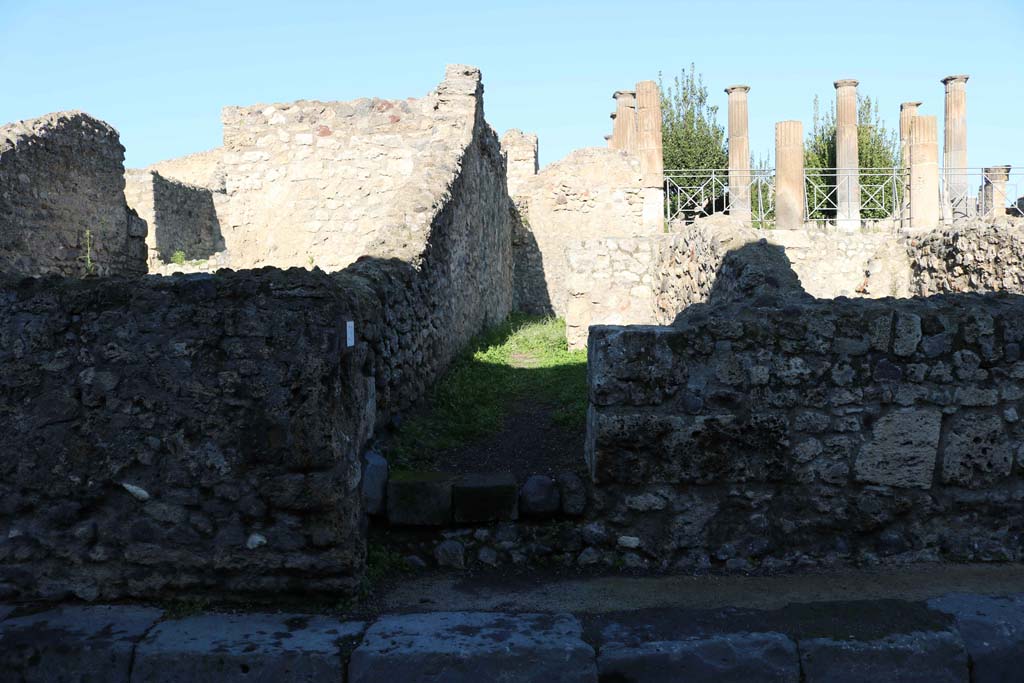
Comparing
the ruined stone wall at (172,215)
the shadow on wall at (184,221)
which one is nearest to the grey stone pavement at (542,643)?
the ruined stone wall at (172,215)

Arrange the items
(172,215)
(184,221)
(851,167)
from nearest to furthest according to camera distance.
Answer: (172,215) → (184,221) → (851,167)

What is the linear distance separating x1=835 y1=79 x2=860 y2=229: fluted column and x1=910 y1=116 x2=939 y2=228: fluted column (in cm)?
148

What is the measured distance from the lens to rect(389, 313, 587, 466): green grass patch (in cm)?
521

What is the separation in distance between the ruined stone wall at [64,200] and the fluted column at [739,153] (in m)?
15.7

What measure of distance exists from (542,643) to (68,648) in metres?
1.87

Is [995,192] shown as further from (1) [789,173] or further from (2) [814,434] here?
Result: (2) [814,434]

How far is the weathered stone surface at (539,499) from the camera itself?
402 cm

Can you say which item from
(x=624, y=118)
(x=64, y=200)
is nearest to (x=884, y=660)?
(x=64, y=200)

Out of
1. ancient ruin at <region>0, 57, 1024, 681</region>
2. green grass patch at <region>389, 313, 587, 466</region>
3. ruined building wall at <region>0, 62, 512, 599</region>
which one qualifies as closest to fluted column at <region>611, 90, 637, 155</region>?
green grass patch at <region>389, 313, 587, 466</region>

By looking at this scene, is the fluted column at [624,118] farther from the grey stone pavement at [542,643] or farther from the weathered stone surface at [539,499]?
the grey stone pavement at [542,643]

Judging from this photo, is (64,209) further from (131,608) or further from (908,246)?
(908,246)

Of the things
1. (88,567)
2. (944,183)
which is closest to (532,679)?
(88,567)

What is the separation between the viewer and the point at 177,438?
139 inches

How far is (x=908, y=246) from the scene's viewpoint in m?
11.4
